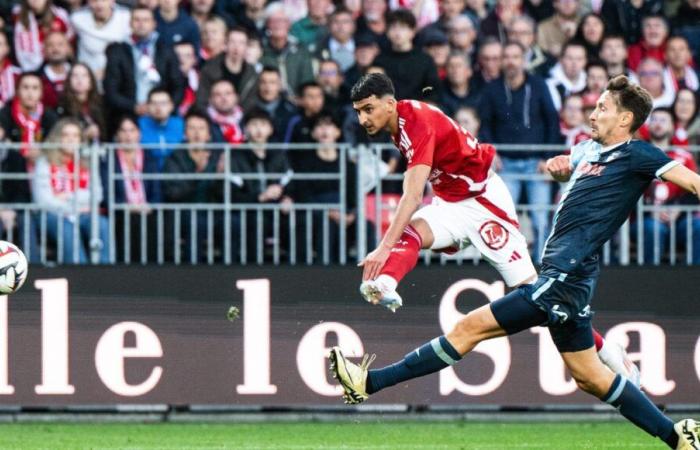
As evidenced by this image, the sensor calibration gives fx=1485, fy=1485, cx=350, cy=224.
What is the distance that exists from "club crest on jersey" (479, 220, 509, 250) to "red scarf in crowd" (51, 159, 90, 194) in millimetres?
3936

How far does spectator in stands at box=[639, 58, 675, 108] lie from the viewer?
14.5m

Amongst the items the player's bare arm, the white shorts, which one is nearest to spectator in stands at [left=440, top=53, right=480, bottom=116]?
the white shorts

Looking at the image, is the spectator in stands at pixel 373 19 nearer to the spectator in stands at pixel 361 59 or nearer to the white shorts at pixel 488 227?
the spectator in stands at pixel 361 59

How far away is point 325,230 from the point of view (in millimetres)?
12648

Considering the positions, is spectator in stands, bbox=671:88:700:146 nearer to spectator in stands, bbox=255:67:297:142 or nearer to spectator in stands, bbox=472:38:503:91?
spectator in stands, bbox=472:38:503:91

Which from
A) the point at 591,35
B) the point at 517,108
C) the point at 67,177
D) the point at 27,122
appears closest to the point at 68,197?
the point at 67,177

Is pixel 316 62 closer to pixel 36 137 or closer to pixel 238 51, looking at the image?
pixel 238 51

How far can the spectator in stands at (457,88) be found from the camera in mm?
13977

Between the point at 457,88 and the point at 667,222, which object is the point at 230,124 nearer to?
the point at 457,88

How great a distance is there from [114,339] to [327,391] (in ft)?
5.83

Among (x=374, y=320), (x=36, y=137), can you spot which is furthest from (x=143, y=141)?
(x=374, y=320)

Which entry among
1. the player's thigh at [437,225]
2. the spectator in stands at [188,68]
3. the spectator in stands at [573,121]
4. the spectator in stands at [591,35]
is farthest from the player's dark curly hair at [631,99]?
the spectator in stands at [188,68]

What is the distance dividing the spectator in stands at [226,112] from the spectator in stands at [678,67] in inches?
168

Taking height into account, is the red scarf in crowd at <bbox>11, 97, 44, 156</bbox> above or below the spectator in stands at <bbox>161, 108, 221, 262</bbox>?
above
